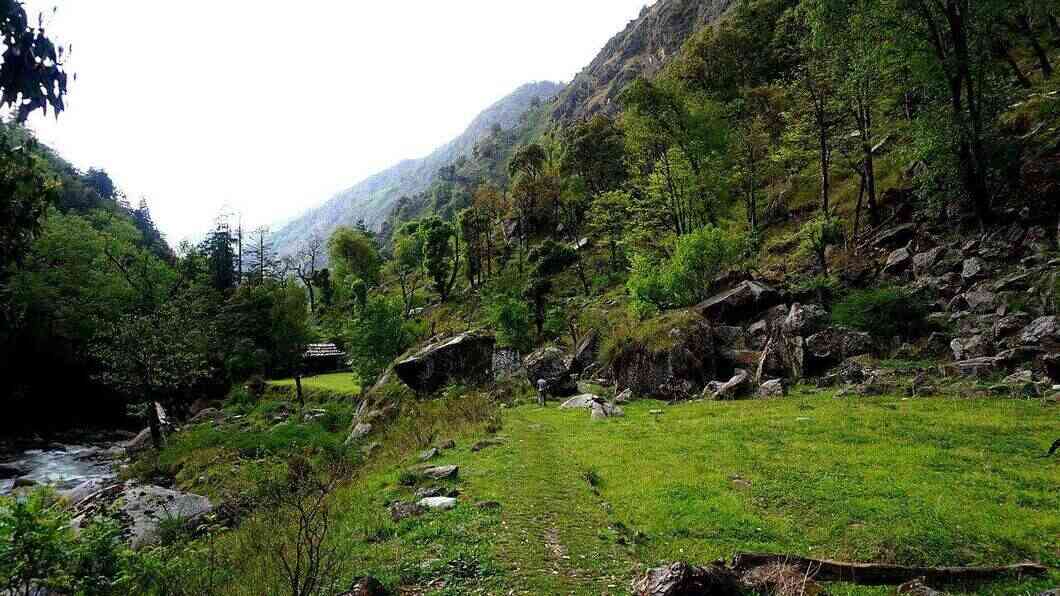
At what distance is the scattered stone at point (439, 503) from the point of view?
1158cm

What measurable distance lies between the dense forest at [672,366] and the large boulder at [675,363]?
0.17 meters

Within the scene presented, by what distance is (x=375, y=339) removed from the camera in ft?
138

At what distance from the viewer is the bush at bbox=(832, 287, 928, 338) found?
23.9 meters

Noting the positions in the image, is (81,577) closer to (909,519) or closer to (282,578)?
(282,578)

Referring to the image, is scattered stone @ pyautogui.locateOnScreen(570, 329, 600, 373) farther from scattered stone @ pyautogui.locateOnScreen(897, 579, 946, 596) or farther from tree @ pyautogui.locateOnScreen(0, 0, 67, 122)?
tree @ pyautogui.locateOnScreen(0, 0, 67, 122)

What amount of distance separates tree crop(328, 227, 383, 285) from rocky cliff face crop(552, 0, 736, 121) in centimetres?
7248

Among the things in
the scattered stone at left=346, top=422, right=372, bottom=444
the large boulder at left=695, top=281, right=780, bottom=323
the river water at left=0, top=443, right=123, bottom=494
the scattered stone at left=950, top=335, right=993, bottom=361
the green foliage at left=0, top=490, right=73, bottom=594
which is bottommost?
the river water at left=0, top=443, right=123, bottom=494

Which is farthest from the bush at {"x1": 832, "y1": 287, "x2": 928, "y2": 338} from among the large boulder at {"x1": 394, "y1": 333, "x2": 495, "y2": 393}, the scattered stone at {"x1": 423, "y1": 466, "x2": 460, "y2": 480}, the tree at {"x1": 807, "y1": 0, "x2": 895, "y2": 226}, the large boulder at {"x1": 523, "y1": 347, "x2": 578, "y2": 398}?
the large boulder at {"x1": 394, "y1": 333, "x2": 495, "y2": 393}

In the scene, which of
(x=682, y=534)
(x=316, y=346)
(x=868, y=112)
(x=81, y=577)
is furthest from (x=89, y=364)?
(x=868, y=112)

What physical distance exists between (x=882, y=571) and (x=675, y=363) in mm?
19782

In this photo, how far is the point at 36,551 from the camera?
5660mm

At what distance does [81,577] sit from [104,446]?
1731 inches

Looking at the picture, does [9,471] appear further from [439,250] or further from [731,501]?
[439,250]

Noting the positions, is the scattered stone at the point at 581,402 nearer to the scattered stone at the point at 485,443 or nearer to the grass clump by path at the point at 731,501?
the grass clump by path at the point at 731,501
